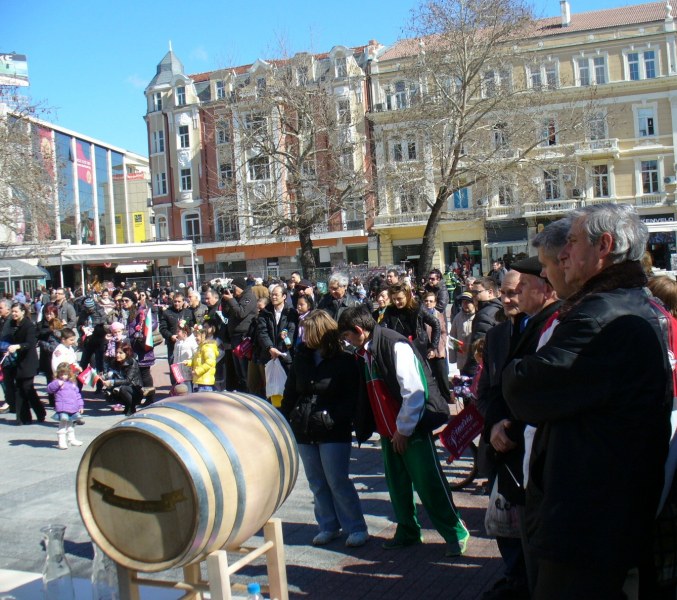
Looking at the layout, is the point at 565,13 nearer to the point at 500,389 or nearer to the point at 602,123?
the point at 602,123

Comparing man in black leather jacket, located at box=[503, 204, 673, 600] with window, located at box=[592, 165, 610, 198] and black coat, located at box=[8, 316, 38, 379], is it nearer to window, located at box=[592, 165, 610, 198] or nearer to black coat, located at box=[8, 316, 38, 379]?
black coat, located at box=[8, 316, 38, 379]

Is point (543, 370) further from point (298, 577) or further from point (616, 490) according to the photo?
point (298, 577)

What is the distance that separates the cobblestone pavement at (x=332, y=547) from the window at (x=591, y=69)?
40386 mm

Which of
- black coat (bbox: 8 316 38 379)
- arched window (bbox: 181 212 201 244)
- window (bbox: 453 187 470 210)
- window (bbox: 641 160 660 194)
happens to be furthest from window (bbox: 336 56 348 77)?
black coat (bbox: 8 316 38 379)

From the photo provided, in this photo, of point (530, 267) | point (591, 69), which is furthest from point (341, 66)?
point (530, 267)

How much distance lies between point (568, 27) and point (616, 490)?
48.3 meters

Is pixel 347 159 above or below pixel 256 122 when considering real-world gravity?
below

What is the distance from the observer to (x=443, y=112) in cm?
2741

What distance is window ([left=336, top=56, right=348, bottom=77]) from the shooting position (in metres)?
46.5

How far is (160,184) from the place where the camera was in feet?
183

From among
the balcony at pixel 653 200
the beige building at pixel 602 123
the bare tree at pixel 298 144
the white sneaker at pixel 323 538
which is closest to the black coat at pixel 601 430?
the white sneaker at pixel 323 538

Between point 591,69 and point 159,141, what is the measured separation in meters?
30.9

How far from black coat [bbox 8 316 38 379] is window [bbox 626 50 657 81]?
40731 millimetres

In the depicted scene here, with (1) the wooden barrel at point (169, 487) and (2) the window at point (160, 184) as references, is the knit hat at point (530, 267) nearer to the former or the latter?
(1) the wooden barrel at point (169, 487)
